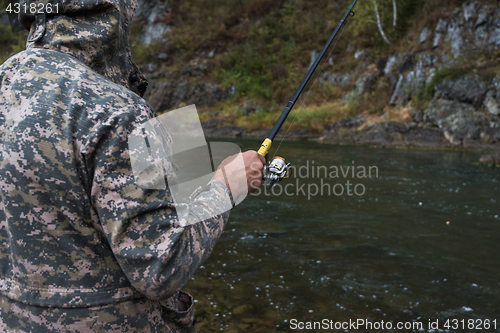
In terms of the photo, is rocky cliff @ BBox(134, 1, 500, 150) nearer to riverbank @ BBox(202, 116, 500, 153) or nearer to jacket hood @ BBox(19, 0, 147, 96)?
riverbank @ BBox(202, 116, 500, 153)

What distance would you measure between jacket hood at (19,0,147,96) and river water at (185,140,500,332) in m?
2.25

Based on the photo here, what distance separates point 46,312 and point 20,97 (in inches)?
21.5

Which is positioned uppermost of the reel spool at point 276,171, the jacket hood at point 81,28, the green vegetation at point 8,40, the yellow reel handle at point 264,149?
the green vegetation at point 8,40

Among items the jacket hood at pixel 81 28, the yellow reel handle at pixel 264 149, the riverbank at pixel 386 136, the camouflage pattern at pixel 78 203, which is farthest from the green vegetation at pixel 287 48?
the camouflage pattern at pixel 78 203

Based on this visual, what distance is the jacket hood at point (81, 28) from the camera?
1.04m

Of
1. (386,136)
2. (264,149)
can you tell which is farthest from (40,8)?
(386,136)

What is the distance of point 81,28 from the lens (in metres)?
1.06

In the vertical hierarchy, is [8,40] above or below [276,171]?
above

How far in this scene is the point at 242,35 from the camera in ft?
90.8

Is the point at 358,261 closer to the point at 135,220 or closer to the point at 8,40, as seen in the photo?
the point at 135,220

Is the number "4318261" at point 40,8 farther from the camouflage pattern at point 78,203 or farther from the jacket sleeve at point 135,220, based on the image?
the jacket sleeve at point 135,220

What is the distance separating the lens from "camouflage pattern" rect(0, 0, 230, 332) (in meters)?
0.94

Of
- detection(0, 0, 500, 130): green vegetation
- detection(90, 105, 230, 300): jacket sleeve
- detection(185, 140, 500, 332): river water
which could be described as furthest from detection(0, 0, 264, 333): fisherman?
detection(0, 0, 500, 130): green vegetation

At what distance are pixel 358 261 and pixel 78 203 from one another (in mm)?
3578
